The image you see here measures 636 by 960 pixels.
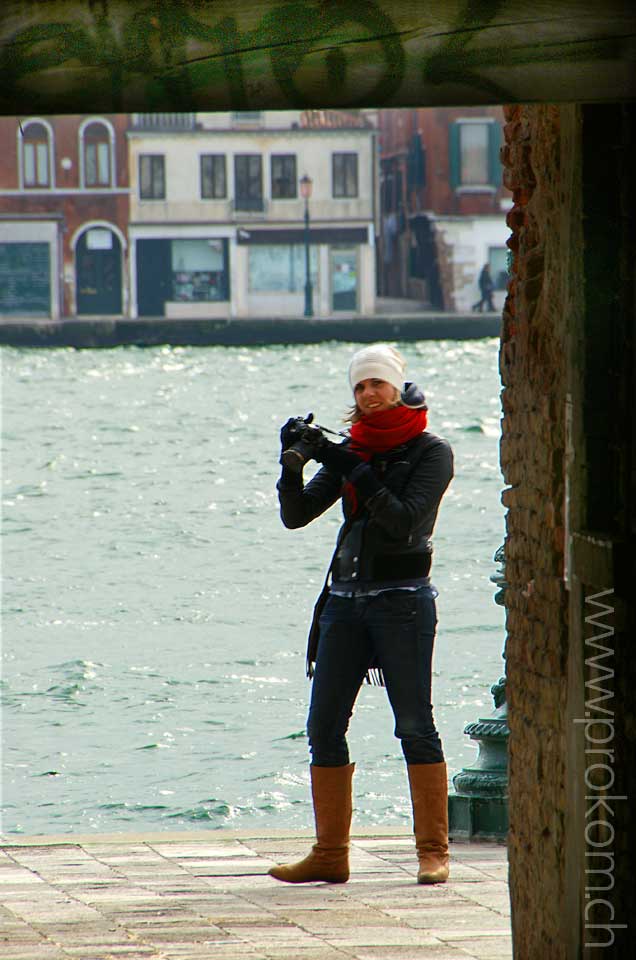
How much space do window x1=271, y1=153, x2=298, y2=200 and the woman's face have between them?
62.0 m

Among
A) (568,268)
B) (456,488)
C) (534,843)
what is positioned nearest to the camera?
(568,268)

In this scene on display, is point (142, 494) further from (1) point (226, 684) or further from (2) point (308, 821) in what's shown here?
(2) point (308, 821)

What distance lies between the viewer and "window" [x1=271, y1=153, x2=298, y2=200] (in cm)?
6688

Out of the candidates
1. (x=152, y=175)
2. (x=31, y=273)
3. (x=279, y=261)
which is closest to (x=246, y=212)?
(x=279, y=261)

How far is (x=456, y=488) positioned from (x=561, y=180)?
25696mm

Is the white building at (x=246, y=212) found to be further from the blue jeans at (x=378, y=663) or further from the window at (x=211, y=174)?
the blue jeans at (x=378, y=663)

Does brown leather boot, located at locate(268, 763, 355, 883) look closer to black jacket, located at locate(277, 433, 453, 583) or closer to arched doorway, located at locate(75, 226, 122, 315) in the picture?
black jacket, located at locate(277, 433, 453, 583)

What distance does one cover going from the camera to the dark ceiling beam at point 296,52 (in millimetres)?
3578

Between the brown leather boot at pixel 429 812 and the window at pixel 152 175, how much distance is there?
2449 inches

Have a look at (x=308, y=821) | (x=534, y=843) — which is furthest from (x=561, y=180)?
(x=308, y=821)

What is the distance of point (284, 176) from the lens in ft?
220

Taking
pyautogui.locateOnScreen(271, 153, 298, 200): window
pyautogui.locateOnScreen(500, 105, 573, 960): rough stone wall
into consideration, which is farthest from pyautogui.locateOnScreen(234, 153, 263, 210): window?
pyautogui.locateOnScreen(500, 105, 573, 960): rough stone wall

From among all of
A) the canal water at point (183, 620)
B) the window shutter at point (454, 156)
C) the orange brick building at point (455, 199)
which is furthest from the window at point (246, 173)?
the canal water at point (183, 620)

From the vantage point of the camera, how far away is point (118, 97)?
3604 millimetres
